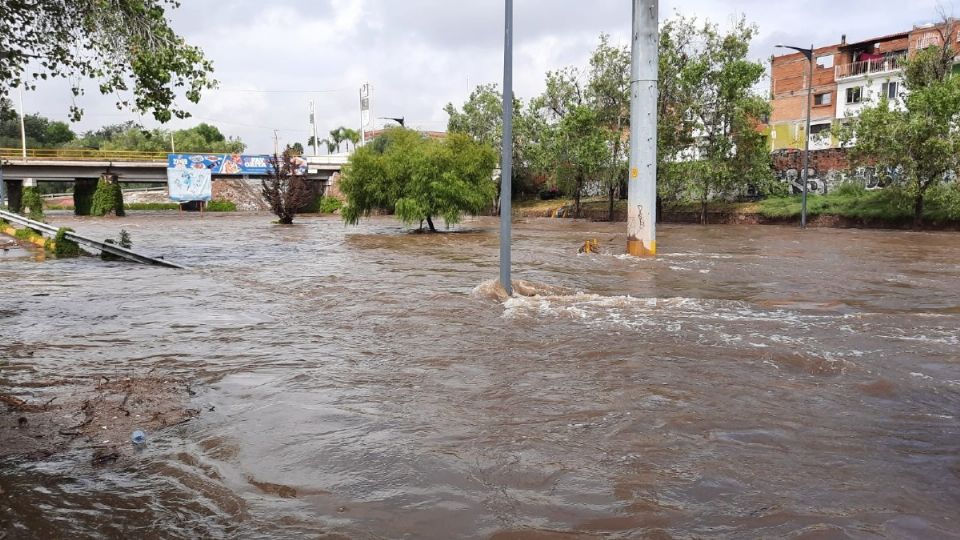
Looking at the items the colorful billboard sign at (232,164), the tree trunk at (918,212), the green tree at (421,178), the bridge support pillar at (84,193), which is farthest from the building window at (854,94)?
the bridge support pillar at (84,193)

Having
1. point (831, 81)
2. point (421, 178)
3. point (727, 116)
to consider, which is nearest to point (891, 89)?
point (831, 81)

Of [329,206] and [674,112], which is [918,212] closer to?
[674,112]

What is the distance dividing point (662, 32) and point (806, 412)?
3847 centimetres

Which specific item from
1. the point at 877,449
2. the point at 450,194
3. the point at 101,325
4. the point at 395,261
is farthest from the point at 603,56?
the point at 877,449

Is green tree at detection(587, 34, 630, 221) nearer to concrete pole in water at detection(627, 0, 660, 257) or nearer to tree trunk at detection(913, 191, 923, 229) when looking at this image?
tree trunk at detection(913, 191, 923, 229)

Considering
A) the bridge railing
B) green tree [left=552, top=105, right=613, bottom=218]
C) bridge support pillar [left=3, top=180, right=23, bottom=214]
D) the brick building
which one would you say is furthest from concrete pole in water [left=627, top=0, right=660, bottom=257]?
bridge support pillar [left=3, top=180, right=23, bottom=214]

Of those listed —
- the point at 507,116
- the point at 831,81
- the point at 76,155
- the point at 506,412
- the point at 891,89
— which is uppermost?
the point at 831,81

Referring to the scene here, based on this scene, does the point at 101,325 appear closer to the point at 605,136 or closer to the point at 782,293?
the point at 782,293

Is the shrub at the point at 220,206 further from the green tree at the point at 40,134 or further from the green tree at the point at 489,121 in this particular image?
the green tree at the point at 40,134

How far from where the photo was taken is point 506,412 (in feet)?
18.1

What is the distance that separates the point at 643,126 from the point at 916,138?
17382mm

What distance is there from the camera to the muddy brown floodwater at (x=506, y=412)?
3.68 meters

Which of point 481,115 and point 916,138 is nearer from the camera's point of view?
point 916,138

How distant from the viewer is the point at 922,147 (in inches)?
1174
